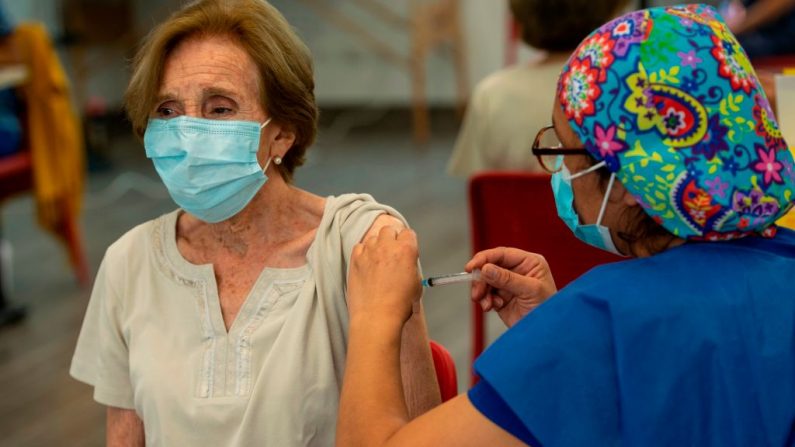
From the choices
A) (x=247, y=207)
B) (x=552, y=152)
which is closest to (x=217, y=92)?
(x=247, y=207)

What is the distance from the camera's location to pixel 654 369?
3.30 ft

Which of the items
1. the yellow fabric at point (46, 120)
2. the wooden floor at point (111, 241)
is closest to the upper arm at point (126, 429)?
the wooden floor at point (111, 241)

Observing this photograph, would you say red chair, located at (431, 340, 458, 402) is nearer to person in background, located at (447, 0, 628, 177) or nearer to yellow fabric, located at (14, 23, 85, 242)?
person in background, located at (447, 0, 628, 177)

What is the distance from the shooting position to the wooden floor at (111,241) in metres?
3.19

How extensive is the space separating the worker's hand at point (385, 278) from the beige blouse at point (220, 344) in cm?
25

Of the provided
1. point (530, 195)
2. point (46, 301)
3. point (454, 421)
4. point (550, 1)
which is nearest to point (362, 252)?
point (454, 421)

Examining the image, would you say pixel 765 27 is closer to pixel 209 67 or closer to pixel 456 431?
pixel 209 67

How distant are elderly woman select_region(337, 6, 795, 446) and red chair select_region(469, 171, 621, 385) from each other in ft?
2.66

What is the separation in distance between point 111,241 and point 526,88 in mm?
2793

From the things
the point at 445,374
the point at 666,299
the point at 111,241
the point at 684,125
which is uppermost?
the point at 684,125

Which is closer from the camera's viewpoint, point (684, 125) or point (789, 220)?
point (684, 125)

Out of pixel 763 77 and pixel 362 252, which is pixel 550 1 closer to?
pixel 763 77

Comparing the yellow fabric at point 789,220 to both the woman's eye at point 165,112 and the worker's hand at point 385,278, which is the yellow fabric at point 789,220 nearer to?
the worker's hand at point 385,278

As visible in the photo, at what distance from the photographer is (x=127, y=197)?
5.59 metres
